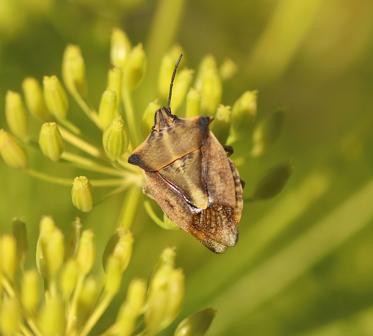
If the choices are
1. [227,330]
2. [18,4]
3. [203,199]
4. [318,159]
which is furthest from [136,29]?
[203,199]

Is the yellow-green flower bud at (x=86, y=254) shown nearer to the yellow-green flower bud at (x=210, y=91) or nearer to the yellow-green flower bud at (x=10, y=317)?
the yellow-green flower bud at (x=10, y=317)

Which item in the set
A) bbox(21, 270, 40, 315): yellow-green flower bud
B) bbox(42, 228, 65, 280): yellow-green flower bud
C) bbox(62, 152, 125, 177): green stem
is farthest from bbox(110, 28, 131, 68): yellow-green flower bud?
bbox(21, 270, 40, 315): yellow-green flower bud

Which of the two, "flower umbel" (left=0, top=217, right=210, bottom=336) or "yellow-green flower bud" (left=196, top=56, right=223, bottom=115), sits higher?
"yellow-green flower bud" (left=196, top=56, right=223, bottom=115)

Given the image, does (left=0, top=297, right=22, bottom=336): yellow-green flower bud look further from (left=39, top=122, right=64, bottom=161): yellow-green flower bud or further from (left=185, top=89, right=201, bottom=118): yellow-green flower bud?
(left=185, top=89, right=201, bottom=118): yellow-green flower bud

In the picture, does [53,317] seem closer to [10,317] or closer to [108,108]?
[10,317]

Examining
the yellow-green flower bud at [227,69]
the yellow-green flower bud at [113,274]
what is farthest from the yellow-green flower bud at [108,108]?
the yellow-green flower bud at [227,69]

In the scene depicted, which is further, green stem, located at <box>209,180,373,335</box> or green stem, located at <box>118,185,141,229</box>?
green stem, located at <box>209,180,373,335</box>

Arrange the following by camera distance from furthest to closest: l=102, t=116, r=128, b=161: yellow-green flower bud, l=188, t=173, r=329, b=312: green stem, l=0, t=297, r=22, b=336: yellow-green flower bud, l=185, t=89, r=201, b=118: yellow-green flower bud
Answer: l=188, t=173, r=329, b=312: green stem, l=185, t=89, r=201, b=118: yellow-green flower bud, l=102, t=116, r=128, b=161: yellow-green flower bud, l=0, t=297, r=22, b=336: yellow-green flower bud
